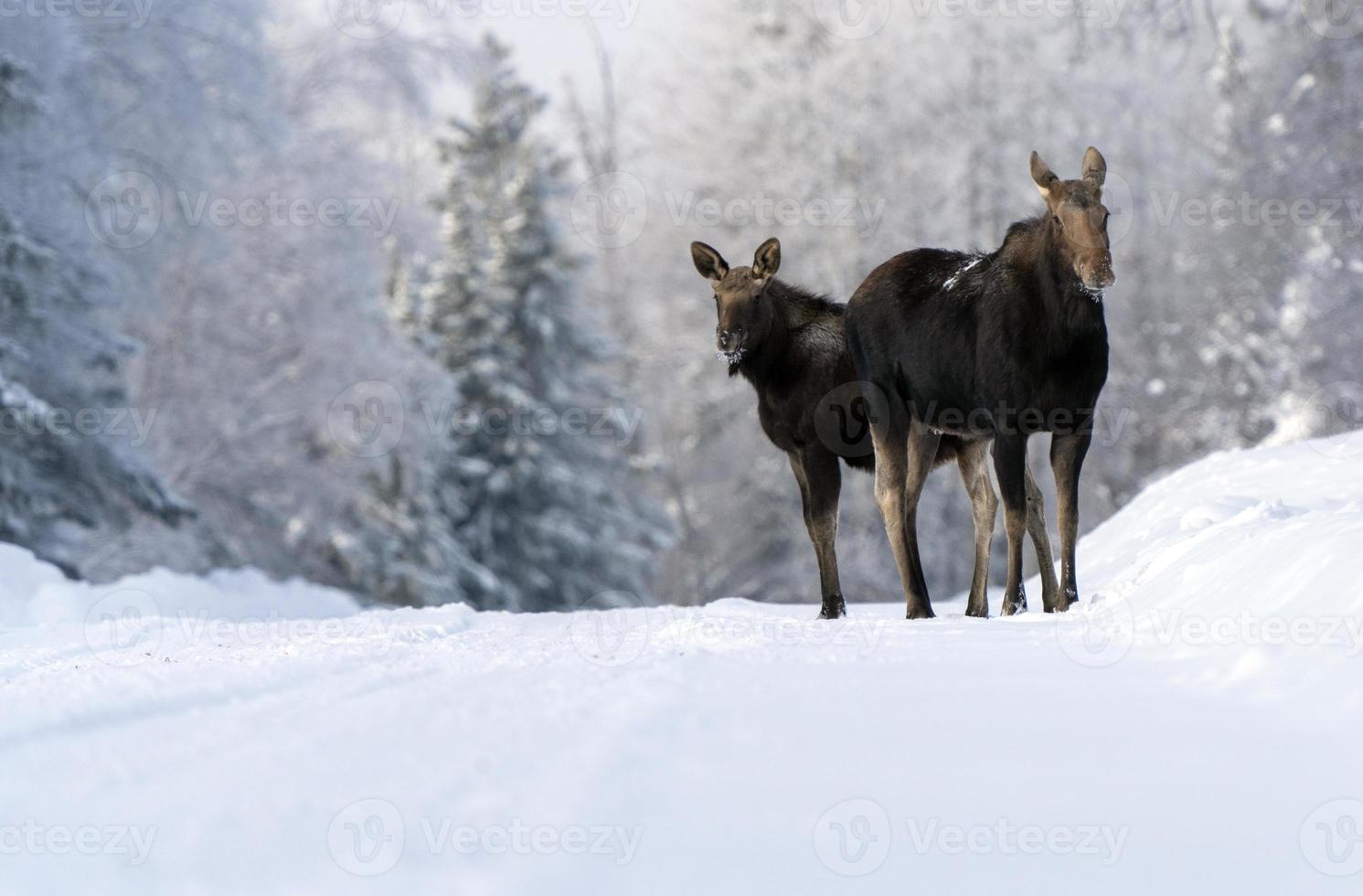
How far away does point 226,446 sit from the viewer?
2375 centimetres

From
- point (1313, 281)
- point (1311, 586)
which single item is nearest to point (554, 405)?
point (1313, 281)

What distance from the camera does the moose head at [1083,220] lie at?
737 cm

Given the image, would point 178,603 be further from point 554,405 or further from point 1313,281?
point 1313,281

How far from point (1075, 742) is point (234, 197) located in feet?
69.9
